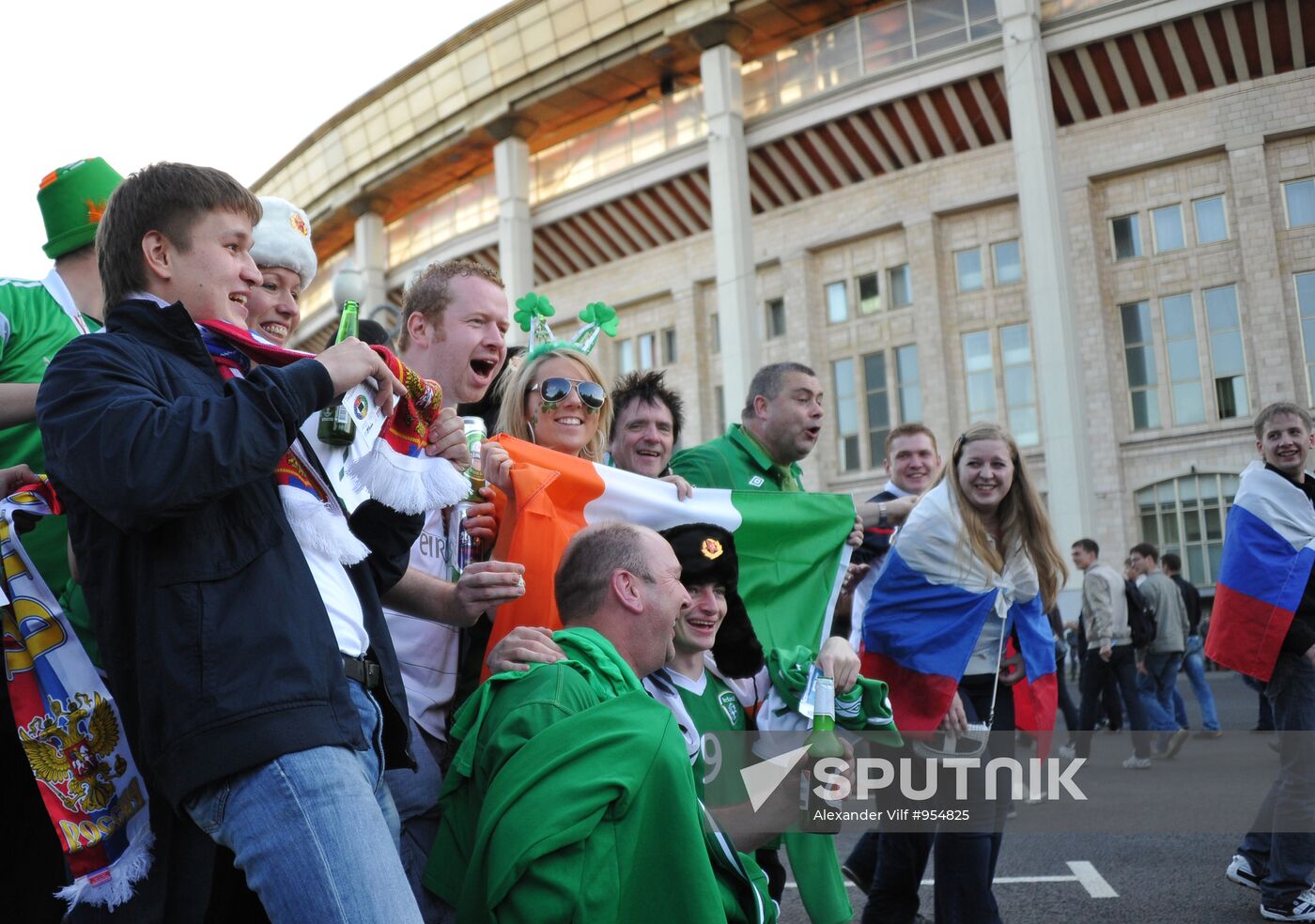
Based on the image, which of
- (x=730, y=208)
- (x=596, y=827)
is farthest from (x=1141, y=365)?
(x=596, y=827)

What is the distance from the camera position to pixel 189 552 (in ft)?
6.44

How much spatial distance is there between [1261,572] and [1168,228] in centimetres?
2486

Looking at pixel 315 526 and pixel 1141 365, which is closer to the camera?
pixel 315 526

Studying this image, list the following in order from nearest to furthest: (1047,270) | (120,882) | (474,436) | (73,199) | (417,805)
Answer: (120,882), (417,805), (73,199), (474,436), (1047,270)

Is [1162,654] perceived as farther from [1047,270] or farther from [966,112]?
[966,112]

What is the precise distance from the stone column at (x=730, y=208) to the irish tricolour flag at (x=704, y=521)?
25.2 meters

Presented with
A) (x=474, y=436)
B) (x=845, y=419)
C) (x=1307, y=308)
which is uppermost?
(x=1307, y=308)

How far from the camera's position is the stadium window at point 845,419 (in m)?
31.7

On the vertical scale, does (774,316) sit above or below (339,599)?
above

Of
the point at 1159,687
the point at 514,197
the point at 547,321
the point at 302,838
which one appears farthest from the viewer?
the point at 514,197

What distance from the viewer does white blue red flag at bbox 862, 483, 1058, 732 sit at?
5156 mm

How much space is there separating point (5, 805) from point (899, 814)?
3596 millimetres

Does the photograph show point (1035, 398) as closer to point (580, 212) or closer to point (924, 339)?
point (924, 339)

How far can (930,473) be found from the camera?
298 inches
